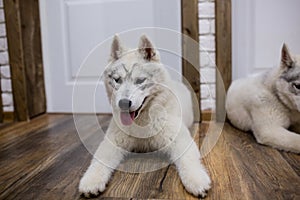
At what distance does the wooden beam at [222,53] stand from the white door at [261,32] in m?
0.08

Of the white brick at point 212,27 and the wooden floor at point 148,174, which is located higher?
the white brick at point 212,27

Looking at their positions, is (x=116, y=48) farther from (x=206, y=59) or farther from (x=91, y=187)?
(x=206, y=59)

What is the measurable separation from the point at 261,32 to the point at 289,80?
2.03ft

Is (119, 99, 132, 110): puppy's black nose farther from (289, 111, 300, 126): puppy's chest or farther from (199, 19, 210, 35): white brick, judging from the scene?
(199, 19, 210, 35): white brick

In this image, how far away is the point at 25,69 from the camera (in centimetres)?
208

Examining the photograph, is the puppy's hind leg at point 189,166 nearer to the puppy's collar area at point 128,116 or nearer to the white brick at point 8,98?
the puppy's collar area at point 128,116

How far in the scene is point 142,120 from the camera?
115 cm

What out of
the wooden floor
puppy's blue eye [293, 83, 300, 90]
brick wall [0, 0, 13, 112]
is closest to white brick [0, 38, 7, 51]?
brick wall [0, 0, 13, 112]

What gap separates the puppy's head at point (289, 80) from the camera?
132 centimetres

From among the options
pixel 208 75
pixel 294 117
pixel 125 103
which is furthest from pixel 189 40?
pixel 125 103

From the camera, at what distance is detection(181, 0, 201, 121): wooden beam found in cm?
179

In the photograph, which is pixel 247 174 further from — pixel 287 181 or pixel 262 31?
pixel 262 31

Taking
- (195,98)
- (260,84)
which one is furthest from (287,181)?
(195,98)

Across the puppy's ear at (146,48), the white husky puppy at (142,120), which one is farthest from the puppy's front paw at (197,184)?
the puppy's ear at (146,48)
